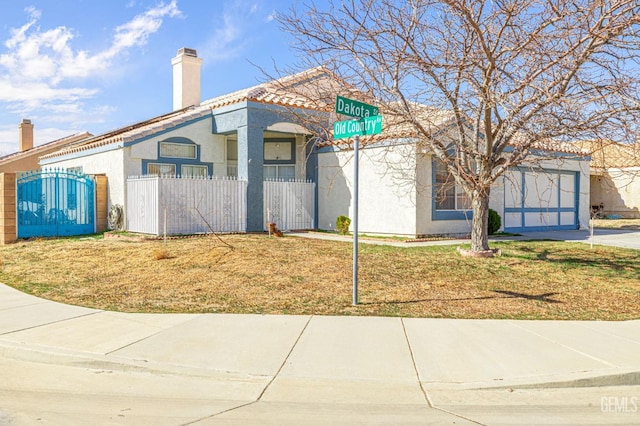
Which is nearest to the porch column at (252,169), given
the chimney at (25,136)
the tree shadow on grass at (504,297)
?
→ the tree shadow on grass at (504,297)

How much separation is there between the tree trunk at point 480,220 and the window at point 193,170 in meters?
10.4

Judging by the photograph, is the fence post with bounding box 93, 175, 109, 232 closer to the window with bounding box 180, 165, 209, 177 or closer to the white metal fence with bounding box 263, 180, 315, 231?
the window with bounding box 180, 165, 209, 177

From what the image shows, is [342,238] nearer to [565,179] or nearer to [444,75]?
[444,75]

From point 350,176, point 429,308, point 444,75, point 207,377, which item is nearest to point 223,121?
point 350,176

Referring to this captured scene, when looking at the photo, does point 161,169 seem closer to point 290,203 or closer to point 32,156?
point 290,203

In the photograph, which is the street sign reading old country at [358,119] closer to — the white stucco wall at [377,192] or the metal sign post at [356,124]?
the metal sign post at [356,124]

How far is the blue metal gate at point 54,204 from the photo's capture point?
17.0 meters

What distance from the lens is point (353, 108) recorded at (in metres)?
7.63

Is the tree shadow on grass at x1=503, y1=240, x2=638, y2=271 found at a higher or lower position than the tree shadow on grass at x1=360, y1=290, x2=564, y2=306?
higher

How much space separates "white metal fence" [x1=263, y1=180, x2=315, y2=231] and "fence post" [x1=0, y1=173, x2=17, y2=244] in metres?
7.81

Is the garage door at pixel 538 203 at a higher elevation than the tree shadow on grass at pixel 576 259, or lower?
higher

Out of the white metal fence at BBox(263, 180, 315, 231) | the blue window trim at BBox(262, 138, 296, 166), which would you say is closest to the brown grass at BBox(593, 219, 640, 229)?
the white metal fence at BBox(263, 180, 315, 231)

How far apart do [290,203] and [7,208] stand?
894 centimetres

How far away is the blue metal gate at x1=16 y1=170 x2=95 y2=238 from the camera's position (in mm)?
16984
